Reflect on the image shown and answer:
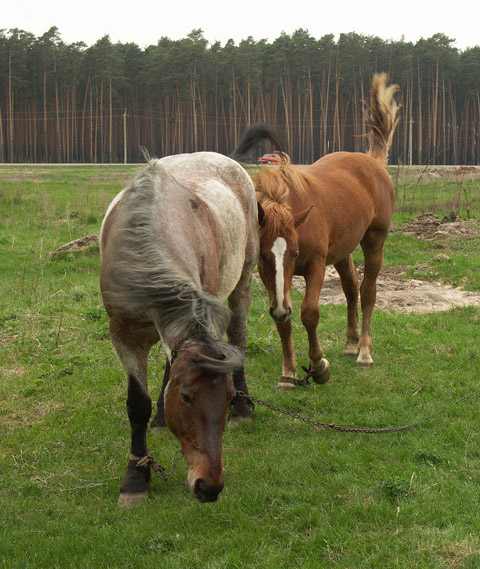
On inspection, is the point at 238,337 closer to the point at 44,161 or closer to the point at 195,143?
the point at 195,143

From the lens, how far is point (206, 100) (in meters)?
43.9

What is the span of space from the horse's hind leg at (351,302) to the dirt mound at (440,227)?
257 inches

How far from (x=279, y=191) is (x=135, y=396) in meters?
2.35

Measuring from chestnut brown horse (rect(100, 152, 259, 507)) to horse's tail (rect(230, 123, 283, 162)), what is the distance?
1.29 m

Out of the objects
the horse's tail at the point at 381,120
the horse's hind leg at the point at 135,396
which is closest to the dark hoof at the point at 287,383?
the horse's hind leg at the point at 135,396

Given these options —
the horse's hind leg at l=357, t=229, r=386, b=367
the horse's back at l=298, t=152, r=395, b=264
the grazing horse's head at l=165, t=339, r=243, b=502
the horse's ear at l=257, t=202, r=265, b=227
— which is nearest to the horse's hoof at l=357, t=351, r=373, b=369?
the horse's hind leg at l=357, t=229, r=386, b=367

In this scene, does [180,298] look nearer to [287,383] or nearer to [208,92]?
[287,383]

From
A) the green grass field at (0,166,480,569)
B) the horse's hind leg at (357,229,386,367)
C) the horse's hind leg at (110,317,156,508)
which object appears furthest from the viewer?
the horse's hind leg at (357,229,386,367)

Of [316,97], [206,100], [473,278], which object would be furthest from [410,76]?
[473,278]

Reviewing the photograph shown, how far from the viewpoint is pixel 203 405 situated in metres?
2.46

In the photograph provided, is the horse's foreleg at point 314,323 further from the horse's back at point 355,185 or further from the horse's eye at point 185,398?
the horse's eye at point 185,398

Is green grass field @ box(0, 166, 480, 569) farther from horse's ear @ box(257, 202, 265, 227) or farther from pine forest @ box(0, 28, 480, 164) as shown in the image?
pine forest @ box(0, 28, 480, 164)

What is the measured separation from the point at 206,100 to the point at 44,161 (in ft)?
45.6

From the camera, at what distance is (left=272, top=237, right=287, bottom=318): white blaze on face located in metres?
4.55
